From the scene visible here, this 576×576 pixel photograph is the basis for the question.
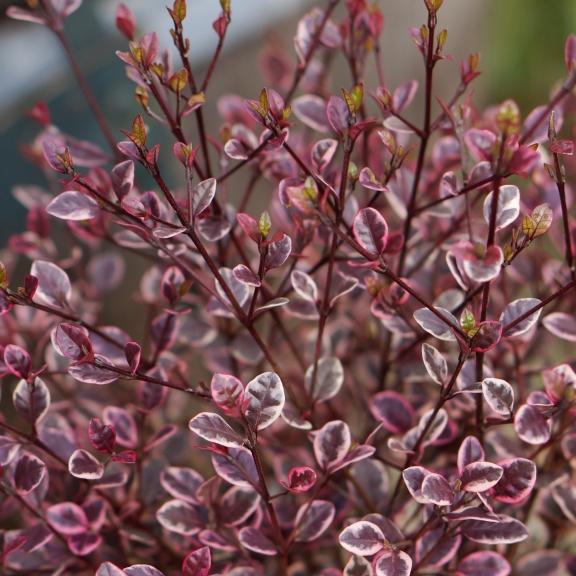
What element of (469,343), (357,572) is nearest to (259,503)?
(357,572)

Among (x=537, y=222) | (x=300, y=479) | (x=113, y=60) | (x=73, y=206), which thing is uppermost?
(x=113, y=60)

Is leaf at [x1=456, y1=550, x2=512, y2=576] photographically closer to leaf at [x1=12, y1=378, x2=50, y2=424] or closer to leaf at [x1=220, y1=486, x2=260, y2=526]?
leaf at [x1=220, y1=486, x2=260, y2=526]

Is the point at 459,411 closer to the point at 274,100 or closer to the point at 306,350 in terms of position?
the point at 306,350

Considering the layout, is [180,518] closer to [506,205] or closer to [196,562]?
[196,562]

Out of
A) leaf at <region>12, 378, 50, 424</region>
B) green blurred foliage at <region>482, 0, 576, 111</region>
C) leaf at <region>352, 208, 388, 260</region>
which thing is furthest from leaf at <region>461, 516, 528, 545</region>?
green blurred foliage at <region>482, 0, 576, 111</region>

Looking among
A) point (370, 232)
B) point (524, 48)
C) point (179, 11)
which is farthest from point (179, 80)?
point (524, 48)
